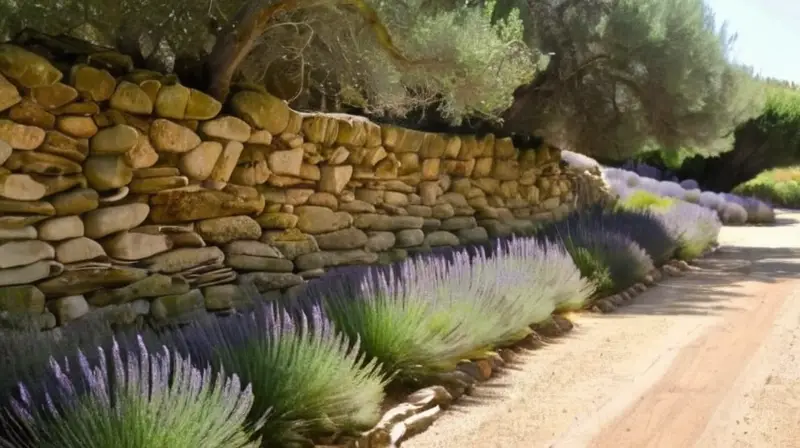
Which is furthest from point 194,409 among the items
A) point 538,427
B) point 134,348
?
point 538,427

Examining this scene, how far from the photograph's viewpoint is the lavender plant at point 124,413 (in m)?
3.36

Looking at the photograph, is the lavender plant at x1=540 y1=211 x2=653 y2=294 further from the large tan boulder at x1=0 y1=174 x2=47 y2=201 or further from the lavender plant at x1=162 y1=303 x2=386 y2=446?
the large tan boulder at x1=0 y1=174 x2=47 y2=201

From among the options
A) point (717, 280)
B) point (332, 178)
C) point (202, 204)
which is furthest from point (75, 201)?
point (717, 280)

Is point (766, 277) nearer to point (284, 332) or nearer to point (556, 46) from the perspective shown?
point (556, 46)

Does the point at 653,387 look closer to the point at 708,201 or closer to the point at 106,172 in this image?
the point at 106,172

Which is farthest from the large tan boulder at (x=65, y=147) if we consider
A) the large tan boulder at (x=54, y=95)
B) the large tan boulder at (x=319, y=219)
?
the large tan boulder at (x=319, y=219)

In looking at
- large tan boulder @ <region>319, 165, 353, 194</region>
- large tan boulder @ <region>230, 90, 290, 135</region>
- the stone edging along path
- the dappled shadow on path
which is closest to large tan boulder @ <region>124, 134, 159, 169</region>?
large tan boulder @ <region>230, 90, 290, 135</region>

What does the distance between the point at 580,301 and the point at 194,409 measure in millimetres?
5993

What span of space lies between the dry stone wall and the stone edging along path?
172cm

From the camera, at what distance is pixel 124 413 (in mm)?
3443

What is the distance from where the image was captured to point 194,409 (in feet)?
11.9

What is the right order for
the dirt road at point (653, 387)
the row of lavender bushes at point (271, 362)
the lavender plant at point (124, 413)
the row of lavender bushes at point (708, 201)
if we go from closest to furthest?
the lavender plant at point (124, 413), the row of lavender bushes at point (271, 362), the dirt road at point (653, 387), the row of lavender bushes at point (708, 201)

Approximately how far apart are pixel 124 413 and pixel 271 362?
115 centimetres

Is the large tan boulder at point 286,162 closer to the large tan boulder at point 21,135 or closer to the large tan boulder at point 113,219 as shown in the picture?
the large tan boulder at point 113,219
